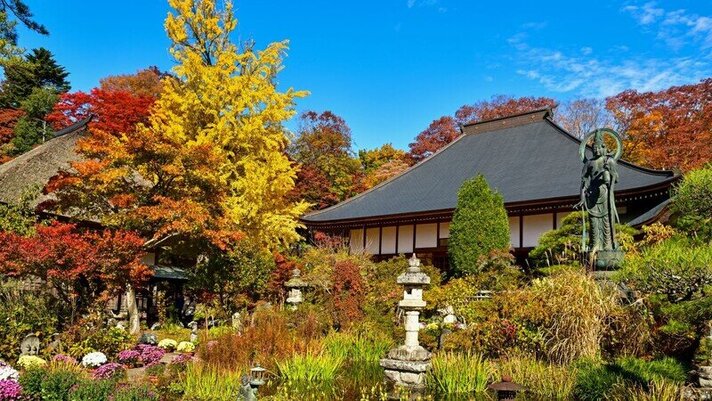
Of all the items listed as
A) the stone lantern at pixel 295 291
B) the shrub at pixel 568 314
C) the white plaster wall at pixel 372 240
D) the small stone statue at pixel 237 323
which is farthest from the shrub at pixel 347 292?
the white plaster wall at pixel 372 240

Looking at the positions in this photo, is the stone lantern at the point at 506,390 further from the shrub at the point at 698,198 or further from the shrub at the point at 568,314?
the shrub at the point at 698,198

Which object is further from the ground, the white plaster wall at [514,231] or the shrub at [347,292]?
the white plaster wall at [514,231]

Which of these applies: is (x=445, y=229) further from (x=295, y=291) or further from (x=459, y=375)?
(x=459, y=375)

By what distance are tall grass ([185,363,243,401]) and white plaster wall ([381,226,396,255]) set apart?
39.4 feet

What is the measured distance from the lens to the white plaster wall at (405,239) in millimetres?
17891

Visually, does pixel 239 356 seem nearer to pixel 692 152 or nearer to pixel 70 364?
pixel 70 364

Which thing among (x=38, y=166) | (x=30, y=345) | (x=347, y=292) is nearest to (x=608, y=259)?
(x=347, y=292)

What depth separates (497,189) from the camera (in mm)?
15703

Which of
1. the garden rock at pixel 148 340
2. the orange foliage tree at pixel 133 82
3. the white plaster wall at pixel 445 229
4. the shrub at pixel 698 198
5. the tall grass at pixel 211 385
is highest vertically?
the orange foliage tree at pixel 133 82

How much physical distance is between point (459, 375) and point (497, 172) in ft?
39.3

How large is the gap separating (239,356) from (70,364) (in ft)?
6.94

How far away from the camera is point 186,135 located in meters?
16.0

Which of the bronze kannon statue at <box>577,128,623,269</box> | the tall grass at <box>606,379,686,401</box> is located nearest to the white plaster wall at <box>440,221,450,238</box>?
the bronze kannon statue at <box>577,128,623,269</box>

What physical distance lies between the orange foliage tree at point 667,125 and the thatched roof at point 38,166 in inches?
838
